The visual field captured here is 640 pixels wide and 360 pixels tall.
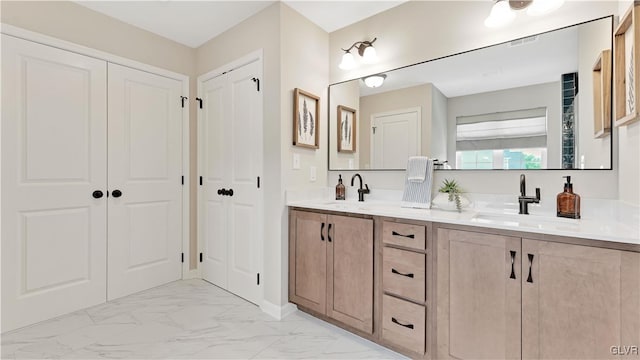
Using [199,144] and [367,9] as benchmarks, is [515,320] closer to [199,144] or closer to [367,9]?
[367,9]

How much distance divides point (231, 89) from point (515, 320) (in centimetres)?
272

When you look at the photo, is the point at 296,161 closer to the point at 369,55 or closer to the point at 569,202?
the point at 369,55

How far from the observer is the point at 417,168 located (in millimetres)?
2145

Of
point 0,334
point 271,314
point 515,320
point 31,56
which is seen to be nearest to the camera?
point 515,320

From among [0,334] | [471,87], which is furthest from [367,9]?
[0,334]

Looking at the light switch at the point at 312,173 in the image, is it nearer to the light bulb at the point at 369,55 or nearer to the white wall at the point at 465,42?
the white wall at the point at 465,42

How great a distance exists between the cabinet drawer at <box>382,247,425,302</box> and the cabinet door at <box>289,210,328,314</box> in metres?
0.49

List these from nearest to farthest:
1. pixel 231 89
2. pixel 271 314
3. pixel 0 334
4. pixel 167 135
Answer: pixel 0 334
pixel 271 314
pixel 231 89
pixel 167 135

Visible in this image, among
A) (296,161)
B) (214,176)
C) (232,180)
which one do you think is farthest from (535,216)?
(214,176)

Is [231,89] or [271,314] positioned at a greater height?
[231,89]

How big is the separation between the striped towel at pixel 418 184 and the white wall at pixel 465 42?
103mm

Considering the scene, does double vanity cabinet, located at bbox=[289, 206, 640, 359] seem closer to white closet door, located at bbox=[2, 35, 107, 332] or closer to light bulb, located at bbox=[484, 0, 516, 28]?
light bulb, located at bbox=[484, 0, 516, 28]

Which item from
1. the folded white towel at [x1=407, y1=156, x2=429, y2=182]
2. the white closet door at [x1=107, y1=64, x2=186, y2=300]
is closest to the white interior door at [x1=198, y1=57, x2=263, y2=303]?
the white closet door at [x1=107, y1=64, x2=186, y2=300]

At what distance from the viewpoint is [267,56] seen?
236 centimetres
